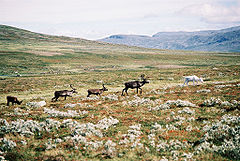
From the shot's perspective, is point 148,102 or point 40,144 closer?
point 40,144

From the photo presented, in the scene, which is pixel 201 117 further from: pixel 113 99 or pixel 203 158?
pixel 113 99

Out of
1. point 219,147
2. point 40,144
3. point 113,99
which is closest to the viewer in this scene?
point 219,147

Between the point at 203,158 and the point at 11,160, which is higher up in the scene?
the point at 203,158

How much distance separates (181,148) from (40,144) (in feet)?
29.1

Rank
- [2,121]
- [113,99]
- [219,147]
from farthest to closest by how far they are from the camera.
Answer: [113,99] < [2,121] < [219,147]

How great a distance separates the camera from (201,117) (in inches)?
622

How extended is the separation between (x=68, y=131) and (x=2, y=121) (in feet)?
19.8

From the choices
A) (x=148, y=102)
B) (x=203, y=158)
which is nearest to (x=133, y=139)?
(x=203, y=158)

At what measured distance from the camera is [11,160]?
10.5 meters

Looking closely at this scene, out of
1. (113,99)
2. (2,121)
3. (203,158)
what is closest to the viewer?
(203,158)

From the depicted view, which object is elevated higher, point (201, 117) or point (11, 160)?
point (201, 117)

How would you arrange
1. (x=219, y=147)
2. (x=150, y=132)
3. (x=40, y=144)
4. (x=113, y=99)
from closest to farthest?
(x=219, y=147)
(x=40, y=144)
(x=150, y=132)
(x=113, y=99)

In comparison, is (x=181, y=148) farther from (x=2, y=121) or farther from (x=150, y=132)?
(x=2, y=121)

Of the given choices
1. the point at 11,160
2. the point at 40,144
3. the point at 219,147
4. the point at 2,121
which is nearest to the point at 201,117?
the point at 219,147
